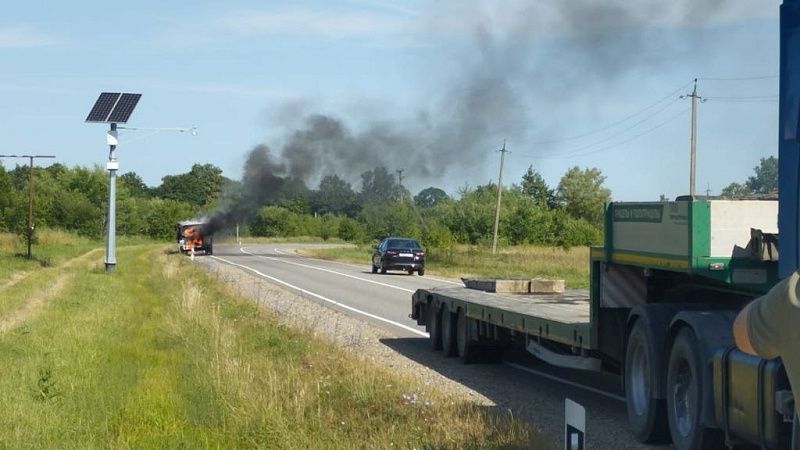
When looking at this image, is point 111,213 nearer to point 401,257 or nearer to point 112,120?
point 112,120

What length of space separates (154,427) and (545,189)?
9604 cm

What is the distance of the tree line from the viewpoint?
218 feet

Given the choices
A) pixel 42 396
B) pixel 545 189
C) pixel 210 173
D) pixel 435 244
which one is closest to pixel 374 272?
pixel 435 244

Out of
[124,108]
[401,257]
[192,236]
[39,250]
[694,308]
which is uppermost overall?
[124,108]

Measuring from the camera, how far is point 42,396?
1132 cm

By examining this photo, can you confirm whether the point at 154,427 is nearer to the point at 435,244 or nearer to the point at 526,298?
the point at 526,298

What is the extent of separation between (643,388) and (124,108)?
127ft

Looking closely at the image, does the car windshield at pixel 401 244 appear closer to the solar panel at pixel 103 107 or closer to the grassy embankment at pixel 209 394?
the solar panel at pixel 103 107

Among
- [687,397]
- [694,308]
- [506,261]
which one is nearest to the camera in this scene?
[687,397]

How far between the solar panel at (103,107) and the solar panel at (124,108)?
0.66 feet

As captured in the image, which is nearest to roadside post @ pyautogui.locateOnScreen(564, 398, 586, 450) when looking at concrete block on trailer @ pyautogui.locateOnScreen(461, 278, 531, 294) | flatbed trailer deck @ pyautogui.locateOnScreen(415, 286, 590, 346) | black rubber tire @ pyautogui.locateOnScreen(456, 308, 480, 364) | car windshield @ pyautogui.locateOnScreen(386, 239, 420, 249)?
flatbed trailer deck @ pyautogui.locateOnScreen(415, 286, 590, 346)

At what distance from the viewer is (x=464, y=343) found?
16.3 metres

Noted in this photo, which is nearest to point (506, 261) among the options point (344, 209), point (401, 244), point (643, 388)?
point (401, 244)

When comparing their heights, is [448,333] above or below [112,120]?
below
